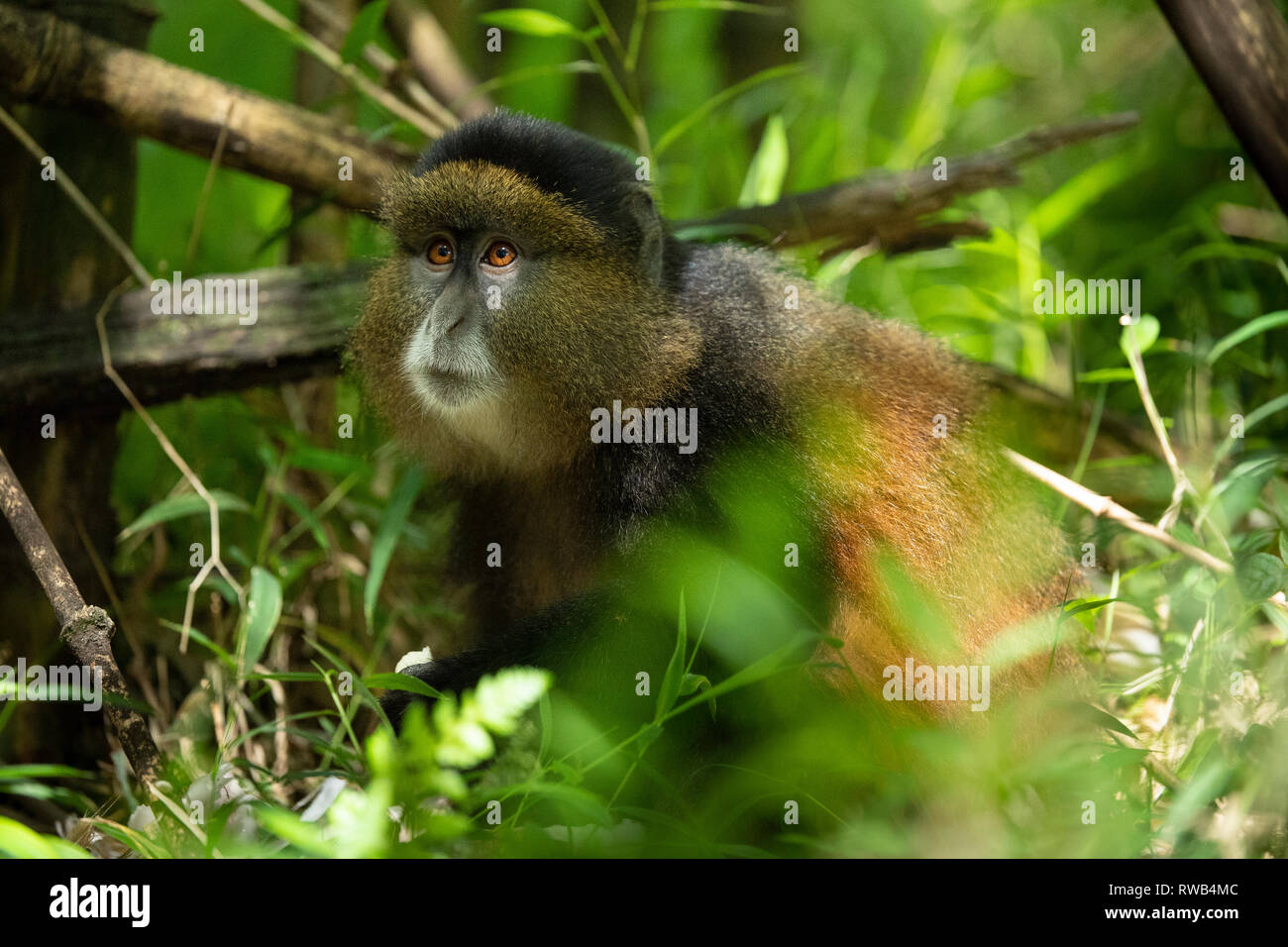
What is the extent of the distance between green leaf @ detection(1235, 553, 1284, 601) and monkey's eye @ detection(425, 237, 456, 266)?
9.27 feet

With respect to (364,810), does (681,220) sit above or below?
above

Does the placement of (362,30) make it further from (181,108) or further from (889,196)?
(889,196)

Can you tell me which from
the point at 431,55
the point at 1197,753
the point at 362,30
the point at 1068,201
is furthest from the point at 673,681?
the point at 431,55

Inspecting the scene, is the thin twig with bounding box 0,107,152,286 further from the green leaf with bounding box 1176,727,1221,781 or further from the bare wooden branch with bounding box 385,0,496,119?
the green leaf with bounding box 1176,727,1221,781

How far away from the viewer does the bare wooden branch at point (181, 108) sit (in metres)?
4.55

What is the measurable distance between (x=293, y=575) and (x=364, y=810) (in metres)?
2.98

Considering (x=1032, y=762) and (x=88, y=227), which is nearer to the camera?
(x=1032, y=762)

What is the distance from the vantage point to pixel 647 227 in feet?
13.6

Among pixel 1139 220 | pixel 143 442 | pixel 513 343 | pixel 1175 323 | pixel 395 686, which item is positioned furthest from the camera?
pixel 1139 220

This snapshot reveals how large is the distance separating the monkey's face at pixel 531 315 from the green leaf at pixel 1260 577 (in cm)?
189

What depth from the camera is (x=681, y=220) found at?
5551 millimetres
